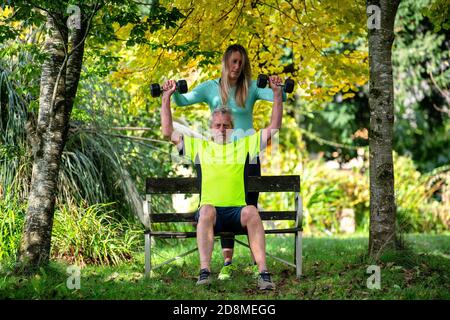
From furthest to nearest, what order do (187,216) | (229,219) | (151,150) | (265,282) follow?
(151,150), (187,216), (229,219), (265,282)

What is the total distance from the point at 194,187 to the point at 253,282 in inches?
38.7

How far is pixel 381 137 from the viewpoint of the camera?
20.0ft

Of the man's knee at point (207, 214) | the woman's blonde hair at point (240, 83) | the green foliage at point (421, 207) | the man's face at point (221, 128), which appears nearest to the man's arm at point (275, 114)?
the man's face at point (221, 128)

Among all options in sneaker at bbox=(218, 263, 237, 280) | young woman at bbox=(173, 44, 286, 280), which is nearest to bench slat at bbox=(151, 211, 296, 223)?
young woman at bbox=(173, 44, 286, 280)

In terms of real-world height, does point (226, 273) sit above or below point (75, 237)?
below

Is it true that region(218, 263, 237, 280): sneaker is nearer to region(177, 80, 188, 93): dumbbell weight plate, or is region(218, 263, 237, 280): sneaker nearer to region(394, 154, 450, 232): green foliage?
region(177, 80, 188, 93): dumbbell weight plate

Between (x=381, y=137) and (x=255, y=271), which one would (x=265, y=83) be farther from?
(x=255, y=271)

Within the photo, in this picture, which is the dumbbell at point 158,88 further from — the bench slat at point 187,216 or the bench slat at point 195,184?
the bench slat at point 187,216

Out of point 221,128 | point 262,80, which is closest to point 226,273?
point 221,128

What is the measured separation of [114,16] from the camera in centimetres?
555

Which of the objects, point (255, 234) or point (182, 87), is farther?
point (182, 87)

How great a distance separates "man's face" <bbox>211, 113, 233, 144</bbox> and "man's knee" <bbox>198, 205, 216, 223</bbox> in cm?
53

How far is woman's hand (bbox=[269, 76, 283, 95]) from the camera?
5469 mm
